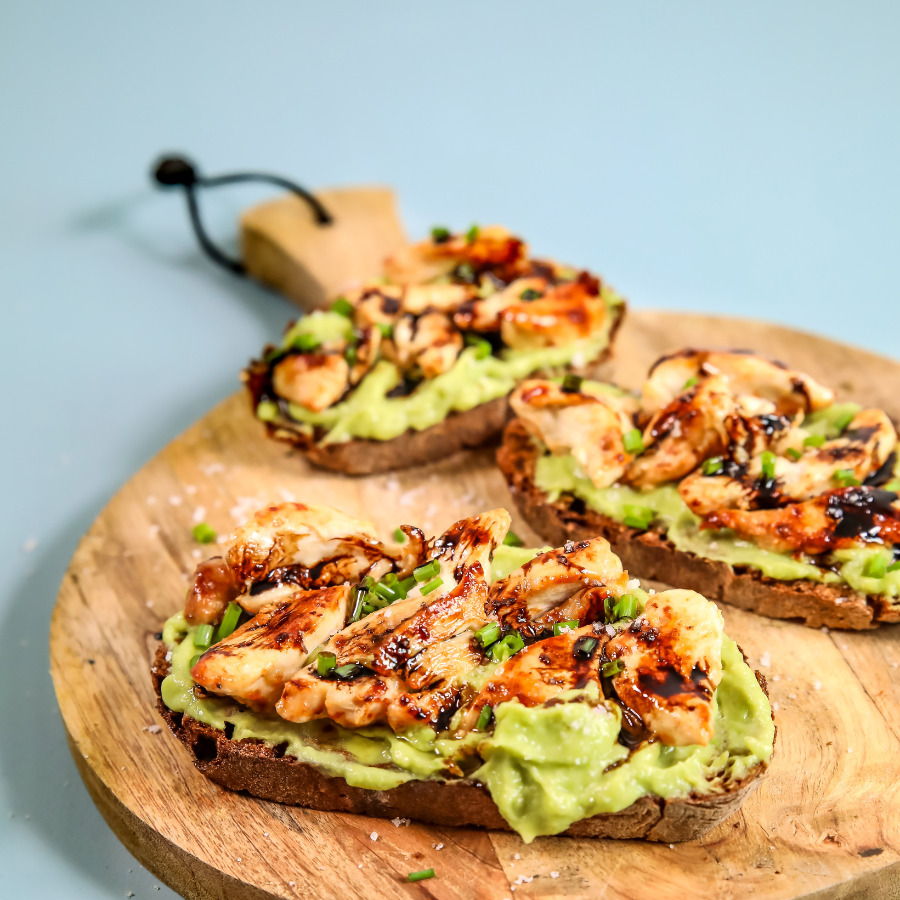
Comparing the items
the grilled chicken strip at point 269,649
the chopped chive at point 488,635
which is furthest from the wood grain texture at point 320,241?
the chopped chive at point 488,635

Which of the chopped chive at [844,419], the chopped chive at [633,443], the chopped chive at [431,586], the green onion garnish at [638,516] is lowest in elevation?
the chopped chive at [431,586]

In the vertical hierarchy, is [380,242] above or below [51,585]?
above

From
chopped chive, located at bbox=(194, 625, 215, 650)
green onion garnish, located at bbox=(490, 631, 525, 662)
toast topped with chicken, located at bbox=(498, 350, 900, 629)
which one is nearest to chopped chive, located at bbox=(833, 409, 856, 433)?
toast topped with chicken, located at bbox=(498, 350, 900, 629)

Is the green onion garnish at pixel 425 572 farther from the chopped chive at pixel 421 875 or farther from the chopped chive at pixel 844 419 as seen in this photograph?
the chopped chive at pixel 844 419

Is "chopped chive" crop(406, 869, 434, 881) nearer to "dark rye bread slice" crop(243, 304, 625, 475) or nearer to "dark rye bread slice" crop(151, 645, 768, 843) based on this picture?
"dark rye bread slice" crop(151, 645, 768, 843)

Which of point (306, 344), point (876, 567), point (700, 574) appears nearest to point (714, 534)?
point (700, 574)

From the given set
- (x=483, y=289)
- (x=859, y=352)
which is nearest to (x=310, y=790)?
(x=483, y=289)

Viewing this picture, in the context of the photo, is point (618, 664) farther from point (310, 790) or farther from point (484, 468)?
point (484, 468)
